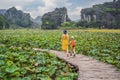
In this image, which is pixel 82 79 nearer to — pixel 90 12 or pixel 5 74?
pixel 5 74

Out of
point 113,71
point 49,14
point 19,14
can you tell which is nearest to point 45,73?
point 113,71

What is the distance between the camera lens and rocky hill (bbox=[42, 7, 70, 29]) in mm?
62312

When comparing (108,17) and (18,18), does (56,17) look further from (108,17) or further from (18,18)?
(18,18)

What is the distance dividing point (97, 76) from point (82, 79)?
0.50 m

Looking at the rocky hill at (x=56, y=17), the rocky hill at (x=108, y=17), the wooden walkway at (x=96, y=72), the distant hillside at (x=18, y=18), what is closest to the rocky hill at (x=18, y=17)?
the distant hillside at (x=18, y=18)

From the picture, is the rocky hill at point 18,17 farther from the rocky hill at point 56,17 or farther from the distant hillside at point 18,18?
the rocky hill at point 56,17

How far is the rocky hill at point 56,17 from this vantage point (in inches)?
2453

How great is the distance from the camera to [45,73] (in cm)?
772

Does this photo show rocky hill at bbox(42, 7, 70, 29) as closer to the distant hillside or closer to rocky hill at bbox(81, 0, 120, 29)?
rocky hill at bbox(81, 0, 120, 29)

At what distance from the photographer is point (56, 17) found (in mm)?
67625

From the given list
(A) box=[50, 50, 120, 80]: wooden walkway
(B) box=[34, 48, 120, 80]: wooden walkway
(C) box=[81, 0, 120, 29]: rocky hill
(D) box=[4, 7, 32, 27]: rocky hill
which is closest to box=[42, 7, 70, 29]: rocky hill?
(C) box=[81, 0, 120, 29]: rocky hill

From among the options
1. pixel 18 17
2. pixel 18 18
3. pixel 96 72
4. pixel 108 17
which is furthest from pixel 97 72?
pixel 18 17

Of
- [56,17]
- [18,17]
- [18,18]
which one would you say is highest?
[56,17]

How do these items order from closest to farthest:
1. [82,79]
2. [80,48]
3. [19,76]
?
[82,79], [19,76], [80,48]
